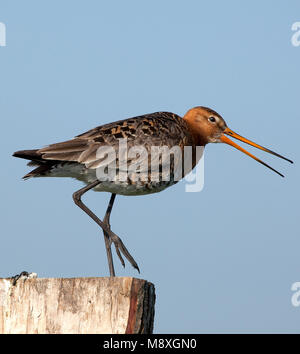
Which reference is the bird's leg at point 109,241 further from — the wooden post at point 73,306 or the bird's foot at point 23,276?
the wooden post at point 73,306

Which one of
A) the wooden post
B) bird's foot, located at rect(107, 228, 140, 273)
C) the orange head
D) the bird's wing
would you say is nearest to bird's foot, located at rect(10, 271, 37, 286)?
the wooden post

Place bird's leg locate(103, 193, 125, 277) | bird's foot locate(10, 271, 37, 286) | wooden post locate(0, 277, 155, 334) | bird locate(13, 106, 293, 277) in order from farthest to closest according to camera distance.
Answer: bird's leg locate(103, 193, 125, 277) < bird locate(13, 106, 293, 277) < bird's foot locate(10, 271, 37, 286) < wooden post locate(0, 277, 155, 334)

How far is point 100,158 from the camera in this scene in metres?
10.1

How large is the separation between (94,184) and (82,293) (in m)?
3.36

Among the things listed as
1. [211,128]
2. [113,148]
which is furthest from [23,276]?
[211,128]

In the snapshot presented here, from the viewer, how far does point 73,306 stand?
278 inches

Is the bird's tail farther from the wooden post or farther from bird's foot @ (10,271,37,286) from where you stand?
the wooden post

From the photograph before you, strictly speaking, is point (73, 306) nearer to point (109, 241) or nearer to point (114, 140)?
point (109, 241)

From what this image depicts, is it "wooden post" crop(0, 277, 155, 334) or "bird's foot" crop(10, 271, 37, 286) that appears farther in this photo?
"bird's foot" crop(10, 271, 37, 286)

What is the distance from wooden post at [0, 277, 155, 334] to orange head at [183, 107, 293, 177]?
18.8 ft

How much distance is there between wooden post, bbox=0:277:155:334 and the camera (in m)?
7.04

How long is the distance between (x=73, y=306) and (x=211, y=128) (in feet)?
20.7
